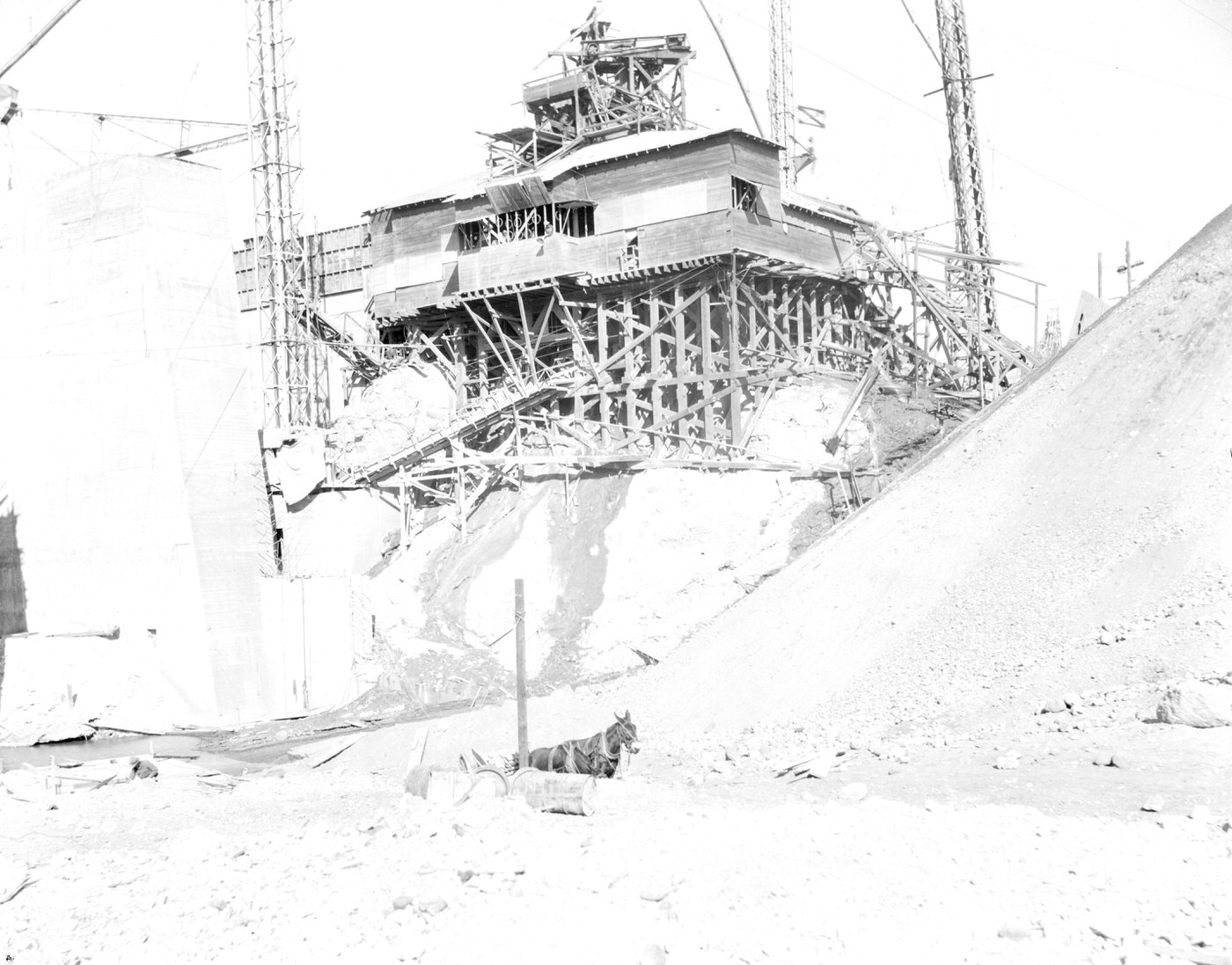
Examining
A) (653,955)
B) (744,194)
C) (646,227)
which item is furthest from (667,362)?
(653,955)

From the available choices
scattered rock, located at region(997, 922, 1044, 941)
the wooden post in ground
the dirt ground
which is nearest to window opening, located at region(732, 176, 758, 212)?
the dirt ground

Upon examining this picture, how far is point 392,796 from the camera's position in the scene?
20625mm

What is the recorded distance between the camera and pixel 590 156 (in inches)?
1606

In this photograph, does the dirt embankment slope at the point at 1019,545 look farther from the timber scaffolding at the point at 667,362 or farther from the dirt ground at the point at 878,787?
the timber scaffolding at the point at 667,362

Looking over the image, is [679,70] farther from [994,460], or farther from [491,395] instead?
[994,460]

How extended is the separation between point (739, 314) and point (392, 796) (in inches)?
884

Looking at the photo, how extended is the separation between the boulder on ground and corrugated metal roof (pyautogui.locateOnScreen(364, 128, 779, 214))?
83.3ft

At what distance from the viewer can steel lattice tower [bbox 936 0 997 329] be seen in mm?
42406

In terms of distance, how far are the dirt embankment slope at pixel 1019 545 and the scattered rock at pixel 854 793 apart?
10.8ft

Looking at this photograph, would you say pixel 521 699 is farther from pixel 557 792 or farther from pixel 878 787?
pixel 878 787

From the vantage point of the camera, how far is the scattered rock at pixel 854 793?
51.3 feet

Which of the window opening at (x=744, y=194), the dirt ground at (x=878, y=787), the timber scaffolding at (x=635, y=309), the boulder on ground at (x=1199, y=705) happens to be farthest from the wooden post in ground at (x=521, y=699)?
the window opening at (x=744, y=194)

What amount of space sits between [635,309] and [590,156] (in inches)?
213

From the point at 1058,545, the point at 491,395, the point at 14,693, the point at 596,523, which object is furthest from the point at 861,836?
the point at 491,395
